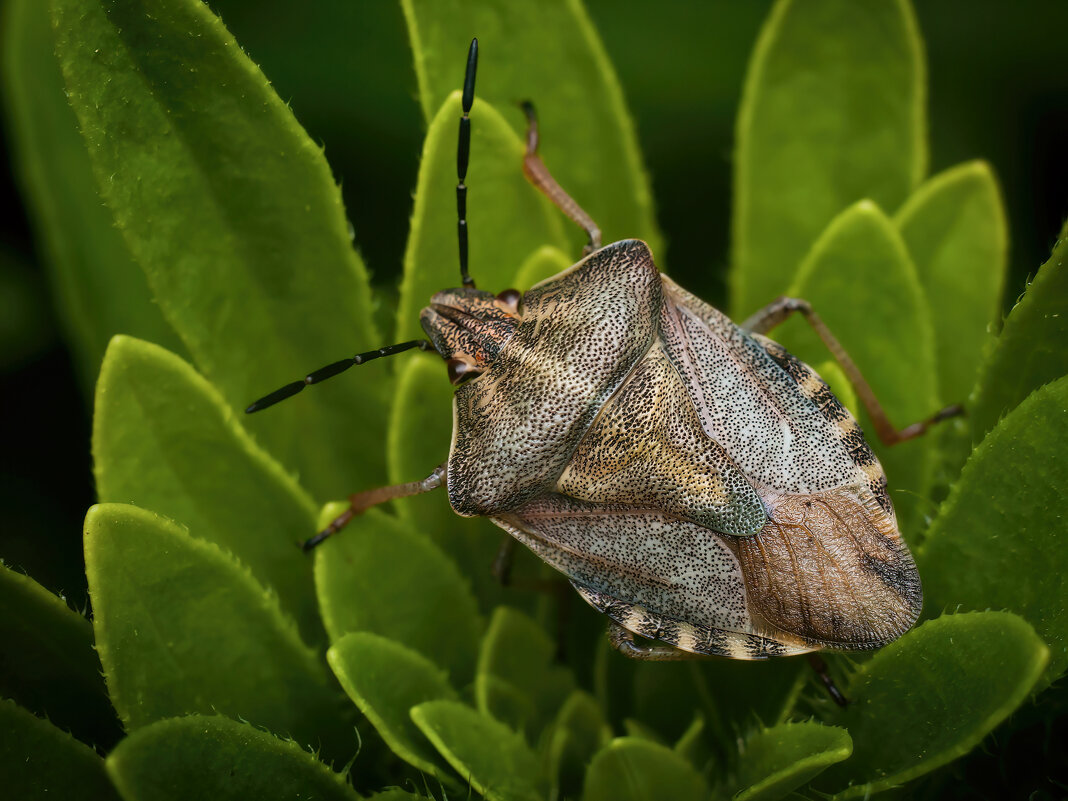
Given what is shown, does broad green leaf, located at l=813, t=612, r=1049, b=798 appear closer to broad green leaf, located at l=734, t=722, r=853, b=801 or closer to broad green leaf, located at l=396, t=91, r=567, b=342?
broad green leaf, located at l=734, t=722, r=853, b=801

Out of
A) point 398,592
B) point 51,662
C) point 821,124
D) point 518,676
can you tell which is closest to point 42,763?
point 51,662

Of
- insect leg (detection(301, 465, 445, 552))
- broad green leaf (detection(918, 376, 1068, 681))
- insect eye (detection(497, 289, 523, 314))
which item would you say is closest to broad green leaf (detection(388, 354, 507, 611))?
insect leg (detection(301, 465, 445, 552))

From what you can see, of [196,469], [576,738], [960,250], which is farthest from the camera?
[960,250]

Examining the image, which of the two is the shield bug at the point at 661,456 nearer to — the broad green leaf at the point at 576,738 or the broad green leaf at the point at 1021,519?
the broad green leaf at the point at 576,738

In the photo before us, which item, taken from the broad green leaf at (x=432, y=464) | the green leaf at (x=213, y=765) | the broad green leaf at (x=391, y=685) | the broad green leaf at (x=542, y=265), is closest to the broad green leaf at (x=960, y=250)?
the broad green leaf at (x=542, y=265)

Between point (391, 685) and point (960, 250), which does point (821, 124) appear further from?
point (391, 685)

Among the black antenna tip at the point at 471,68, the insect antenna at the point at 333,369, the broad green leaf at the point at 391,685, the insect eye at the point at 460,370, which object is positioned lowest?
the broad green leaf at the point at 391,685
